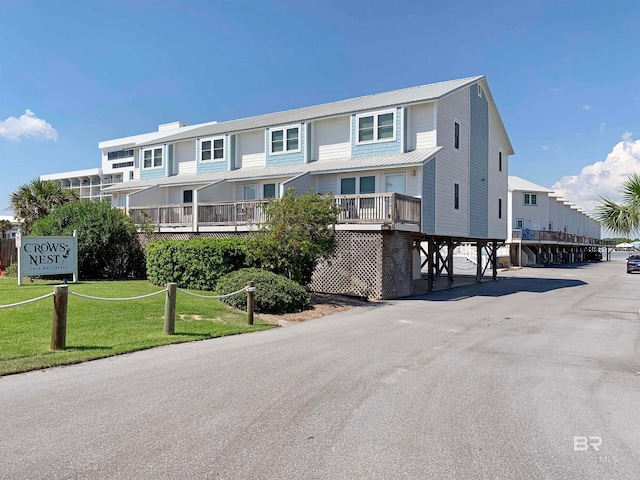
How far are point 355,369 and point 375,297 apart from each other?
1139cm

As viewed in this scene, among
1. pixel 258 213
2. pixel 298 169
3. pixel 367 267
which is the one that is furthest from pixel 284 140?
pixel 367 267

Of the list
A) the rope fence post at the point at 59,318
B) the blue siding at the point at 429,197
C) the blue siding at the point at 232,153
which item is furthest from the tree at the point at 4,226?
the rope fence post at the point at 59,318

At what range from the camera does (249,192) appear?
2723cm

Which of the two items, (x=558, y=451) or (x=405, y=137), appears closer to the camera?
(x=558, y=451)

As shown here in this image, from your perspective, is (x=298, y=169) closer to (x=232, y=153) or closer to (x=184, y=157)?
(x=232, y=153)

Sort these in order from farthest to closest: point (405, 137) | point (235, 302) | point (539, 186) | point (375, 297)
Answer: point (539, 186) → point (405, 137) → point (375, 297) → point (235, 302)

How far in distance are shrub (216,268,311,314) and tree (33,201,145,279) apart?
8449 millimetres

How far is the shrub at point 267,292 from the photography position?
14227 mm

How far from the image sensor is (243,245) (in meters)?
17.7

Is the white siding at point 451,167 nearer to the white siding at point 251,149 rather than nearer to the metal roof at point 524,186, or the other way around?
the white siding at point 251,149

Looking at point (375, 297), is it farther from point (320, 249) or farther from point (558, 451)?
point (558, 451)

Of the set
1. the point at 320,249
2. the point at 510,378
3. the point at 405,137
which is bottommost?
the point at 510,378

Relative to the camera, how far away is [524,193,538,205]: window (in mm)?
56859

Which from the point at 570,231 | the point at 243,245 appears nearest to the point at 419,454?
the point at 243,245
